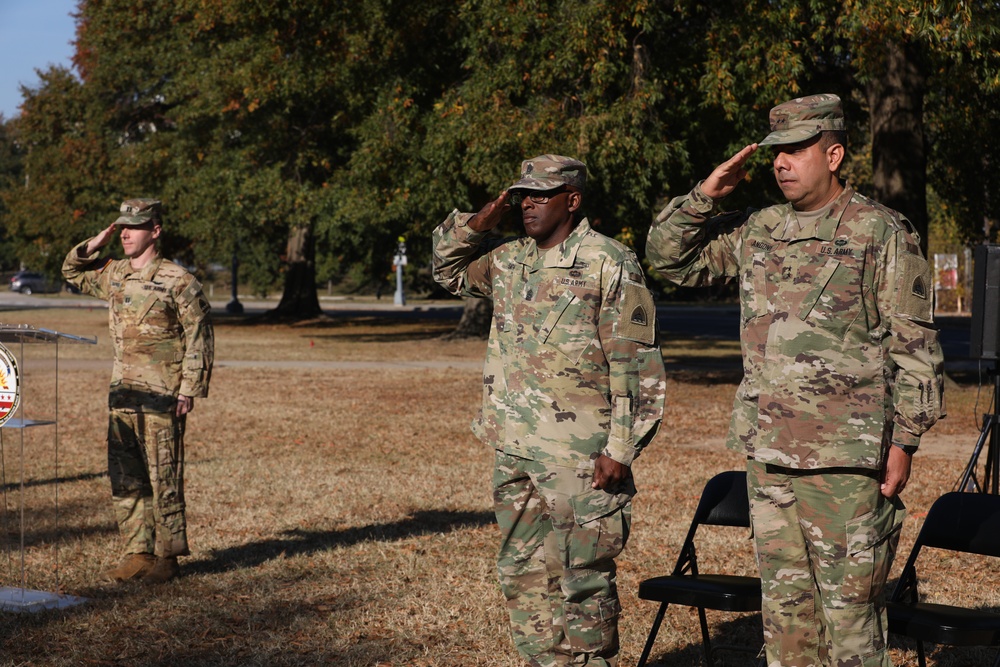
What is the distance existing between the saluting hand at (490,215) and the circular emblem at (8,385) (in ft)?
10.1

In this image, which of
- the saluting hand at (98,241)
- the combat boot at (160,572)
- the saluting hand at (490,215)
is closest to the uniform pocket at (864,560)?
the saluting hand at (490,215)

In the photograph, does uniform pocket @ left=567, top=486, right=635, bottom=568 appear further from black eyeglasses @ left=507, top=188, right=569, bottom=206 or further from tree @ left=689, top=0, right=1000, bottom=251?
tree @ left=689, top=0, right=1000, bottom=251

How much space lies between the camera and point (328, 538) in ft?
29.0

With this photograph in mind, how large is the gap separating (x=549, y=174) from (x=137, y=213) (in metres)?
3.37

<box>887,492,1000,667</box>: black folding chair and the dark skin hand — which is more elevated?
the dark skin hand

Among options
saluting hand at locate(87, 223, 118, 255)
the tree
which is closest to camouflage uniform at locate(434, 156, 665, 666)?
saluting hand at locate(87, 223, 118, 255)

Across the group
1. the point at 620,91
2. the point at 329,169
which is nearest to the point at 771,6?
the point at 620,91

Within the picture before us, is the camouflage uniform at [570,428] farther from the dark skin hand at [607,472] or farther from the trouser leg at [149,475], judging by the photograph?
the trouser leg at [149,475]

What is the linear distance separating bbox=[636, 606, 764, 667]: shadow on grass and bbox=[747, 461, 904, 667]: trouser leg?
1.34 meters

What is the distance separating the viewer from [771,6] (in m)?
15.8

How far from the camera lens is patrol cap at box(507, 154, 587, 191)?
15.4 ft

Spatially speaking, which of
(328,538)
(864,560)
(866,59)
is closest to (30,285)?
(866,59)

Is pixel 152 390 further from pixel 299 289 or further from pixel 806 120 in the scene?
pixel 299 289

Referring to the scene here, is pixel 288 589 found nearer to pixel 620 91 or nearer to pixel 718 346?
pixel 620 91
